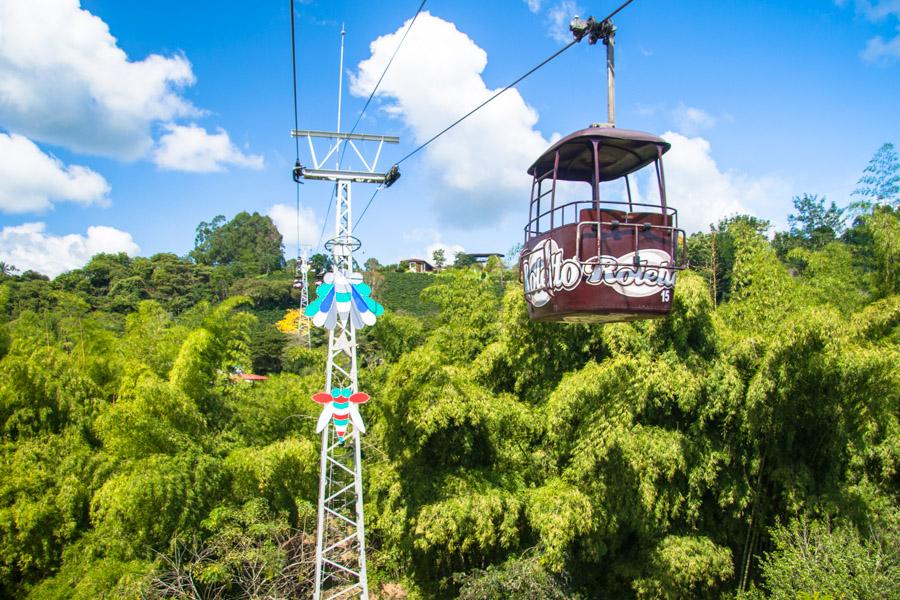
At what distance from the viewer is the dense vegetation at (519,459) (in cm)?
706

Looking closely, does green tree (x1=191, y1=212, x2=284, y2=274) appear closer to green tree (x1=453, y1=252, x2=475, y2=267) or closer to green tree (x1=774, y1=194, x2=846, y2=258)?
green tree (x1=453, y1=252, x2=475, y2=267)

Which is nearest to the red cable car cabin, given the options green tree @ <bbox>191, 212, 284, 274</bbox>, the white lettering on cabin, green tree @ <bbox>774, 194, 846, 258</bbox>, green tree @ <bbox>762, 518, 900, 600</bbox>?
the white lettering on cabin

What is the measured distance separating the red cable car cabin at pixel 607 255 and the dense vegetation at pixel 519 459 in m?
3.23

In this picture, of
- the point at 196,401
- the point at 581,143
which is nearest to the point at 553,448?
the point at 581,143

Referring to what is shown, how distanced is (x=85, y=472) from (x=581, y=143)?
903cm

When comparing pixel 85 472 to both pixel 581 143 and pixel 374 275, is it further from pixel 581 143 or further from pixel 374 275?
pixel 374 275

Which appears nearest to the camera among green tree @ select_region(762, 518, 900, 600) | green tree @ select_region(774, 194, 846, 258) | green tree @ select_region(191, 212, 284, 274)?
green tree @ select_region(762, 518, 900, 600)

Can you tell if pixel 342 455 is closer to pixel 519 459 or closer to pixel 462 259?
pixel 519 459

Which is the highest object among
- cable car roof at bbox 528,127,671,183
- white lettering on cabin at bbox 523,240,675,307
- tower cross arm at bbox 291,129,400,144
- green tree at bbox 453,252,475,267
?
green tree at bbox 453,252,475,267

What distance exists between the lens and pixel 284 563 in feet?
27.4

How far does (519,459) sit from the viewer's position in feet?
25.7

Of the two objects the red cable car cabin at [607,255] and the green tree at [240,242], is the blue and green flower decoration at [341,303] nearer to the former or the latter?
the red cable car cabin at [607,255]

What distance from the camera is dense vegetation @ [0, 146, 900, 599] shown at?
7.06 metres

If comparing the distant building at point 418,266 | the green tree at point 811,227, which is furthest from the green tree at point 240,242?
the green tree at point 811,227
